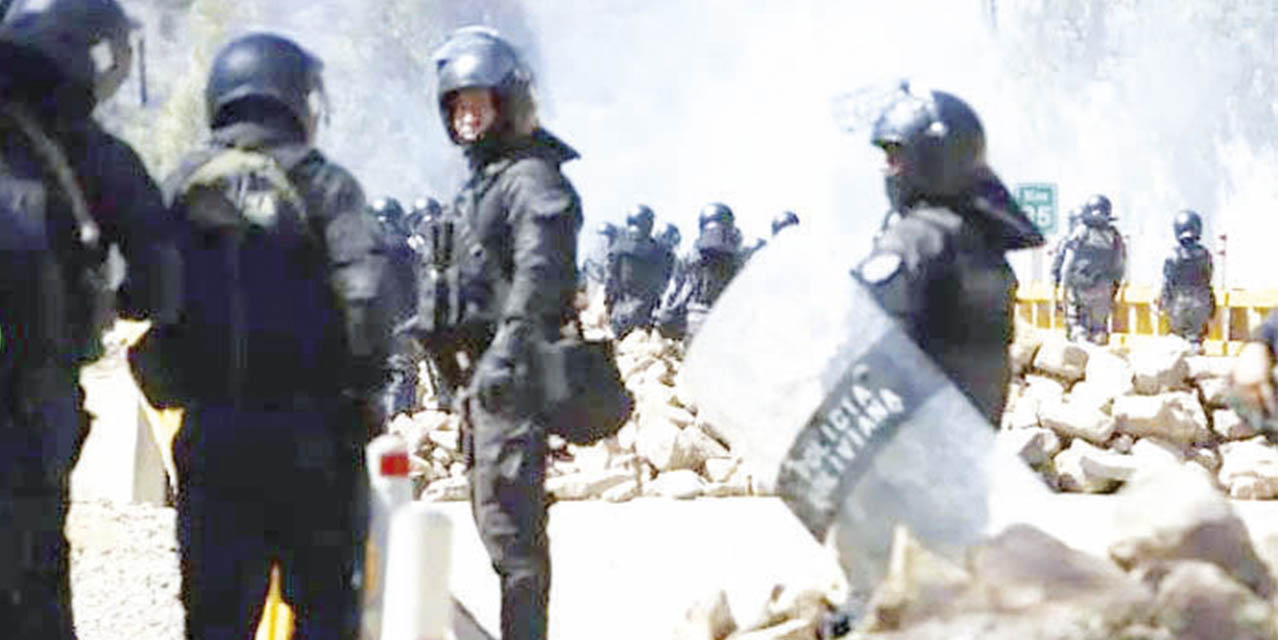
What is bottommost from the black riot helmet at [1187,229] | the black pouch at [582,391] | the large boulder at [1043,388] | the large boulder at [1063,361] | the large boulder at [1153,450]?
the large boulder at [1153,450]

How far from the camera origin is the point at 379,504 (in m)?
5.98

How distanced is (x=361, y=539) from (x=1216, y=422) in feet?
33.5

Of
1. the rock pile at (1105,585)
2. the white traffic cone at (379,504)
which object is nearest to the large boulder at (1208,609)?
the rock pile at (1105,585)

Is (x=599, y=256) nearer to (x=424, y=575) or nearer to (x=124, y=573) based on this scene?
(x=124, y=573)

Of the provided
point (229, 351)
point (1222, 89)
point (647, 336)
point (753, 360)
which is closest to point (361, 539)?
point (229, 351)

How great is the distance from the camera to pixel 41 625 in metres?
5.03

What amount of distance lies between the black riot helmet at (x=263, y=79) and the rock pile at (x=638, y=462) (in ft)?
26.8

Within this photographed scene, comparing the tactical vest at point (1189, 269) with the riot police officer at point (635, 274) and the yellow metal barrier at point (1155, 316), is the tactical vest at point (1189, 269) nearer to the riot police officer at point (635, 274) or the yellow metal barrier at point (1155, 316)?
the yellow metal barrier at point (1155, 316)

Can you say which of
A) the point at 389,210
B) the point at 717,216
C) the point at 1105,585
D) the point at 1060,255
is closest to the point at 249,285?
the point at 1105,585

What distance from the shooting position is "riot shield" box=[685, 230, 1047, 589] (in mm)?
4391

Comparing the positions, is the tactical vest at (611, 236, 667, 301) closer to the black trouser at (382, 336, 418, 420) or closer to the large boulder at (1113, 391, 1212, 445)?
the black trouser at (382, 336, 418, 420)

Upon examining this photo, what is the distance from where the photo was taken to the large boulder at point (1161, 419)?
1472cm

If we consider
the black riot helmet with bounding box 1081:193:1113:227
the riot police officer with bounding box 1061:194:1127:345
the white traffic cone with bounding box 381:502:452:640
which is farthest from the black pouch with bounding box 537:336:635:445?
the black riot helmet with bounding box 1081:193:1113:227

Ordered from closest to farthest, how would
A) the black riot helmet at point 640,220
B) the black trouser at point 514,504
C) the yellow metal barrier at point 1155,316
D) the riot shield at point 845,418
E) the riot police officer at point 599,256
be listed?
the riot shield at point 845,418, the black trouser at point 514,504, the yellow metal barrier at point 1155,316, the black riot helmet at point 640,220, the riot police officer at point 599,256
